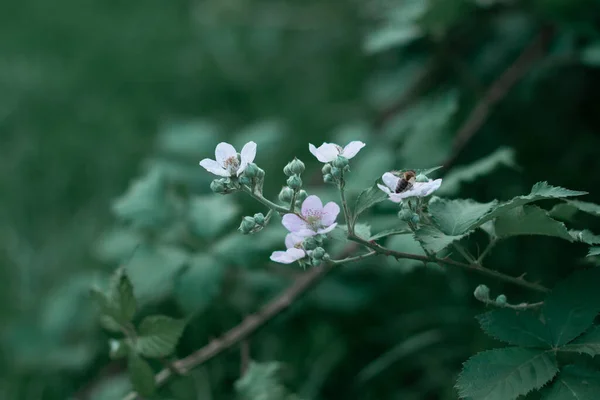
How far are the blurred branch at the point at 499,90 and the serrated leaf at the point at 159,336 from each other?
0.79 m

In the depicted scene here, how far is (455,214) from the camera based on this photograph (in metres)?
→ 0.97

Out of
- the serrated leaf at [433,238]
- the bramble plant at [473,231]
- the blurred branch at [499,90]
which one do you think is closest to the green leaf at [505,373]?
the bramble plant at [473,231]

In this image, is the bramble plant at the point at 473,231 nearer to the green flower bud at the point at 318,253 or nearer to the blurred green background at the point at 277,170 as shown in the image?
the green flower bud at the point at 318,253

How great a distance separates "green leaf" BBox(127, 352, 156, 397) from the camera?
1.14 m

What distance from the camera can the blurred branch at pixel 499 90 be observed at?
163 cm

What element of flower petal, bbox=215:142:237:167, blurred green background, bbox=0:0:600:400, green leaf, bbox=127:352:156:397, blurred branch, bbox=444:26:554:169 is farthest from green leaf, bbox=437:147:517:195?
green leaf, bbox=127:352:156:397

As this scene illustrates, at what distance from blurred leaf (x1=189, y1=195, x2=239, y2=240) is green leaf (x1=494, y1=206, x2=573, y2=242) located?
695 mm

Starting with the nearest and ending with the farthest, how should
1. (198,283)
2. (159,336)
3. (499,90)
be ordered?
(159,336) < (198,283) < (499,90)

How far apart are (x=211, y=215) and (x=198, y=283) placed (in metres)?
0.19

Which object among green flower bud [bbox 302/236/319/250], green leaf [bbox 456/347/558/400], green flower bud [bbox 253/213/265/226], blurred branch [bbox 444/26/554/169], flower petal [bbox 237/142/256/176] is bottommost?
green leaf [bbox 456/347/558/400]

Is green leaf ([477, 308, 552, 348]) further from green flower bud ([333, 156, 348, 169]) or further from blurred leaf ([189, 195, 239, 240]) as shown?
blurred leaf ([189, 195, 239, 240])

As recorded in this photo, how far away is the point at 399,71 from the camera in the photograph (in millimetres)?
2184

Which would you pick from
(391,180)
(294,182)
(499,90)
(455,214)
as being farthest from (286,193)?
(499,90)

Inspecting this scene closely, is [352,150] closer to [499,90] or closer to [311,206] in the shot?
[311,206]
